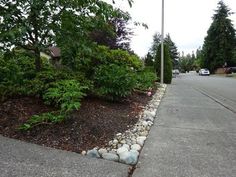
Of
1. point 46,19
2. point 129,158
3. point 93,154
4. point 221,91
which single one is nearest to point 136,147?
point 129,158

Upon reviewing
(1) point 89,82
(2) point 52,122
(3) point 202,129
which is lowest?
(3) point 202,129

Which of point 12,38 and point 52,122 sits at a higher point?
point 12,38

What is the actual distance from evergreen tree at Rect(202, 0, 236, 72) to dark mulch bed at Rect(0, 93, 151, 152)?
5933cm

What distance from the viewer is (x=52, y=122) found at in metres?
5.71

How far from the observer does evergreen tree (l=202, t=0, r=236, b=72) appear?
63.1 m

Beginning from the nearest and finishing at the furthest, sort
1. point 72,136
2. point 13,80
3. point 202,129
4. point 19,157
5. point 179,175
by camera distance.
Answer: point 179,175 → point 19,157 → point 72,136 → point 202,129 → point 13,80

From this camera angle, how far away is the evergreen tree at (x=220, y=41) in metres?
63.1

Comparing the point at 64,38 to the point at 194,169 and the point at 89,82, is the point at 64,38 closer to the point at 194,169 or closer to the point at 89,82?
the point at 89,82

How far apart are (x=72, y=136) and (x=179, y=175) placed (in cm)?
193

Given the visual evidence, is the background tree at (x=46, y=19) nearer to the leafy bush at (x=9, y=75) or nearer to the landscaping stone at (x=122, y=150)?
the leafy bush at (x=9, y=75)

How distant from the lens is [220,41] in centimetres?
6338

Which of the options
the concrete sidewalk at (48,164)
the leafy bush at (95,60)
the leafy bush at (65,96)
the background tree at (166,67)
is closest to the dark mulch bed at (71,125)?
Answer: the leafy bush at (65,96)

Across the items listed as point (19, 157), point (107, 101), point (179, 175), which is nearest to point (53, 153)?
point (19, 157)

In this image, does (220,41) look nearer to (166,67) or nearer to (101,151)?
(166,67)
